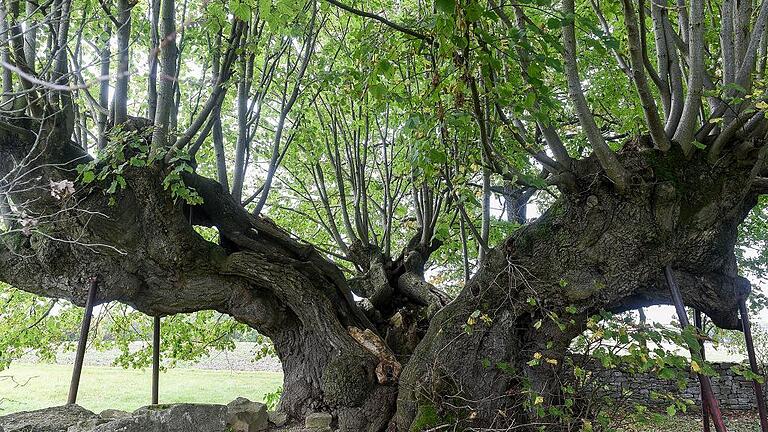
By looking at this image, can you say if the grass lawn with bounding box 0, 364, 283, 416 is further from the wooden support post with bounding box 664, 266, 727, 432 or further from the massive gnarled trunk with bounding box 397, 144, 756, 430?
the wooden support post with bounding box 664, 266, 727, 432

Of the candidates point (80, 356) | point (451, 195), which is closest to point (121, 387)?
point (80, 356)

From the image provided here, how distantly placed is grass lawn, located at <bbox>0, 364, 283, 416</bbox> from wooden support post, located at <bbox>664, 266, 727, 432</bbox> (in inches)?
305

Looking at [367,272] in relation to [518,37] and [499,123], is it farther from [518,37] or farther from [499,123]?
[518,37]

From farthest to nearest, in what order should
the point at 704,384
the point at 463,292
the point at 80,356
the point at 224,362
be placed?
the point at 224,362 → the point at 463,292 → the point at 80,356 → the point at 704,384

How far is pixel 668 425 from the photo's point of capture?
789 centimetres

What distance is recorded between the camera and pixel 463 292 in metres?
4.20

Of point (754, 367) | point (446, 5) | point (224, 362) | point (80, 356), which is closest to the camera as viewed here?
point (446, 5)

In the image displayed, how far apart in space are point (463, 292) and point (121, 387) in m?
10.5

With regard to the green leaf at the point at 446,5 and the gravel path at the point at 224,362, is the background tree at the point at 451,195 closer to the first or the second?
the green leaf at the point at 446,5

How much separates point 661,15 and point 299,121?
3.95m

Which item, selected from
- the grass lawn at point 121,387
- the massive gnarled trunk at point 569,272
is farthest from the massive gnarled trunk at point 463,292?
the grass lawn at point 121,387

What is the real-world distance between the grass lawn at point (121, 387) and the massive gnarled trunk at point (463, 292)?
607cm

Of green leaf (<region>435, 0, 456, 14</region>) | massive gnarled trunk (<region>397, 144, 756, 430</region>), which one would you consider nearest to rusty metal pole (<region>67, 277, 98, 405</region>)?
massive gnarled trunk (<region>397, 144, 756, 430</region>)

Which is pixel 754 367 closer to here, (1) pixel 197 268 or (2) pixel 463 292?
(2) pixel 463 292
